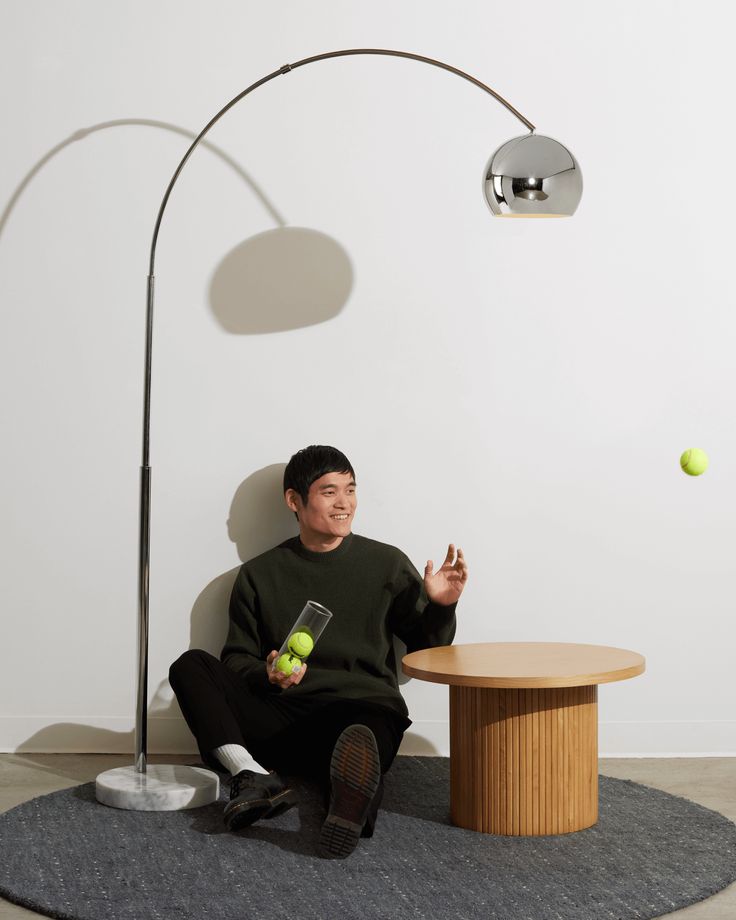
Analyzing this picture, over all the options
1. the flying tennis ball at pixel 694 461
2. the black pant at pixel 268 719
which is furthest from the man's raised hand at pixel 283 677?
the flying tennis ball at pixel 694 461

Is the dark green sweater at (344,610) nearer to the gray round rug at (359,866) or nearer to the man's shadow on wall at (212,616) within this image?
the man's shadow on wall at (212,616)

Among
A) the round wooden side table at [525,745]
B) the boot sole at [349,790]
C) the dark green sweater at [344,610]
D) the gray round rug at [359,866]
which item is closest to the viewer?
the gray round rug at [359,866]

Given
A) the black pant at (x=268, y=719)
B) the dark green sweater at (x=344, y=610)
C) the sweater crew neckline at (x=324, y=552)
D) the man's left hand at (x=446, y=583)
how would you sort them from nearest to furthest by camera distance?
the black pant at (x=268, y=719)
the man's left hand at (x=446, y=583)
the dark green sweater at (x=344, y=610)
the sweater crew neckline at (x=324, y=552)

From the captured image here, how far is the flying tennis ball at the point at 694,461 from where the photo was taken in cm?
314

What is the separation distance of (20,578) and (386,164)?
1.68m

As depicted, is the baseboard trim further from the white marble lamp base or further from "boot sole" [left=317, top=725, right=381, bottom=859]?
"boot sole" [left=317, top=725, right=381, bottom=859]

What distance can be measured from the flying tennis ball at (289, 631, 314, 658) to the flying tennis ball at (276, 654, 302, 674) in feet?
0.07

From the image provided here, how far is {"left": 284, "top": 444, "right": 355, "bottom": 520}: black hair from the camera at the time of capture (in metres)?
3.24

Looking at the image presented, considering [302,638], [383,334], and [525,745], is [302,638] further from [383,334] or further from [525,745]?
[383,334]

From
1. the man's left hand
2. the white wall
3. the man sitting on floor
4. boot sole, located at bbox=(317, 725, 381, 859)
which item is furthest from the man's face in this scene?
boot sole, located at bbox=(317, 725, 381, 859)

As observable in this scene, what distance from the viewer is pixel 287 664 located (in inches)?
112

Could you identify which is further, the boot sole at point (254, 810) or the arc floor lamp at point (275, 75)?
the arc floor lamp at point (275, 75)

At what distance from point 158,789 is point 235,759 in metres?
0.25

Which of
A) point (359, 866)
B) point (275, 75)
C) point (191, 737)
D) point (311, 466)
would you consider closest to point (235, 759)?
point (359, 866)
